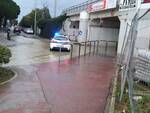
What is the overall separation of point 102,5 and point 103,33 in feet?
24.1

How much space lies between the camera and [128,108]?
898cm

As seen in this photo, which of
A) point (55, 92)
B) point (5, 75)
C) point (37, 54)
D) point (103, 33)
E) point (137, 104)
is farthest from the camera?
point (103, 33)

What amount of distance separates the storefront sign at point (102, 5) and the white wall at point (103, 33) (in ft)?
8.61

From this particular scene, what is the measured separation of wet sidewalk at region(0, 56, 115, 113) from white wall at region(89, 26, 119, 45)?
32291 mm

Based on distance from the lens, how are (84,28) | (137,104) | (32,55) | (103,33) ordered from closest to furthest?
(137,104), (32,55), (103,33), (84,28)

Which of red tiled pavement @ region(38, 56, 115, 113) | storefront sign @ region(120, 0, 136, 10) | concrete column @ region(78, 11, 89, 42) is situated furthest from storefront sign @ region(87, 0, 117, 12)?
red tiled pavement @ region(38, 56, 115, 113)

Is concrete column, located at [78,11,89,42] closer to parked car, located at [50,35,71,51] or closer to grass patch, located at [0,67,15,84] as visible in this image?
parked car, located at [50,35,71,51]

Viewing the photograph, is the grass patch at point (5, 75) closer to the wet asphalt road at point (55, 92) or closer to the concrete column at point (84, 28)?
the wet asphalt road at point (55, 92)

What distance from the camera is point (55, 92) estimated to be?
1227cm

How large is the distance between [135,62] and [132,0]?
42.7ft

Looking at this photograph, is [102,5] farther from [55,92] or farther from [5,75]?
[55,92]

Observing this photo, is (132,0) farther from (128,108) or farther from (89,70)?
(128,108)

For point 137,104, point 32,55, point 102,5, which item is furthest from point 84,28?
point 137,104

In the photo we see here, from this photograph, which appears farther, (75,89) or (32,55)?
(32,55)
